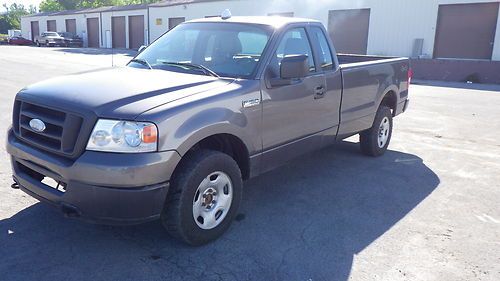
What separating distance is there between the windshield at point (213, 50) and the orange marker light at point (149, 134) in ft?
3.88

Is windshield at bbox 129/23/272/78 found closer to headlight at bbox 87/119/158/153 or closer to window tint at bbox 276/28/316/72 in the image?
window tint at bbox 276/28/316/72

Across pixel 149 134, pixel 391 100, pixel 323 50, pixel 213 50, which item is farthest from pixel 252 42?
pixel 391 100

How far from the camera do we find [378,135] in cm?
636

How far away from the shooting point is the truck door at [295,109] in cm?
409

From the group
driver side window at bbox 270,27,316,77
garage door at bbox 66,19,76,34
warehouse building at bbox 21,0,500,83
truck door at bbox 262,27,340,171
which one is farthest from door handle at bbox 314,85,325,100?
garage door at bbox 66,19,76,34

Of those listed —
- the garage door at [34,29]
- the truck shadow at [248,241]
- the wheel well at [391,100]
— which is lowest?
the truck shadow at [248,241]

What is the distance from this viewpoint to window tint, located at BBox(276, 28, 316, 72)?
439cm

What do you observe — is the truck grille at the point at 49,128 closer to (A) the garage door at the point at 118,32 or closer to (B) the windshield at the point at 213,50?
(B) the windshield at the point at 213,50

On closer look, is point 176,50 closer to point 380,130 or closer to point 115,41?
point 380,130

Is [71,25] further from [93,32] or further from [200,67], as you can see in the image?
[200,67]

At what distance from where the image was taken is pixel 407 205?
462 centimetres

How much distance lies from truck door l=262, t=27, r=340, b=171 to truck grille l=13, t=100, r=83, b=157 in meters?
1.64

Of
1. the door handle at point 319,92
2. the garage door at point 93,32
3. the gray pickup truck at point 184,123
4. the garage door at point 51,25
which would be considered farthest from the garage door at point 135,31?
the door handle at point 319,92

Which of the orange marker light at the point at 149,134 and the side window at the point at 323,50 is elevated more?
the side window at the point at 323,50
